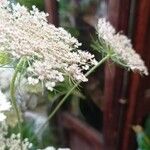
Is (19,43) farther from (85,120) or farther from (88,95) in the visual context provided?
(85,120)

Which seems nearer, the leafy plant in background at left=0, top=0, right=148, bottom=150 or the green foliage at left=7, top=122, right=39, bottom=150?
the leafy plant in background at left=0, top=0, right=148, bottom=150

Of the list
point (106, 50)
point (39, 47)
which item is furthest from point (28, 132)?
point (39, 47)

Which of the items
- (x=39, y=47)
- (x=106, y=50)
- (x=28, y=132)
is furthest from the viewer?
(x=28, y=132)

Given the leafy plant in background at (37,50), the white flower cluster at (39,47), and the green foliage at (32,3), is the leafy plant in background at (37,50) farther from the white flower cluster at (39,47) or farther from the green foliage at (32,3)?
the green foliage at (32,3)

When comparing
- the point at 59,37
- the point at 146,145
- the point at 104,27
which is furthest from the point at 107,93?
the point at 59,37

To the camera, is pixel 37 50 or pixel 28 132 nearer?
pixel 37 50

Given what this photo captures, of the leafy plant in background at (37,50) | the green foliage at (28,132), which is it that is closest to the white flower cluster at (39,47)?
the leafy plant in background at (37,50)

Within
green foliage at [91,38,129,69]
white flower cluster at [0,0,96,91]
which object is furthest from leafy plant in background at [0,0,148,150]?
green foliage at [91,38,129,69]

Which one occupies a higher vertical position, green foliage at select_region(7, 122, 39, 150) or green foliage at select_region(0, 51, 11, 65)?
green foliage at select_region(0, 51, 11, 65)

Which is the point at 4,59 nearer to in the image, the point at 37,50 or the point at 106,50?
the point at 37,50

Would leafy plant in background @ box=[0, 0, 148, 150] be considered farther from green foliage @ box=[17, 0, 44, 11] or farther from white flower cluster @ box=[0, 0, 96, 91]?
green foliage @ box=[17, 0, 44, 11]
